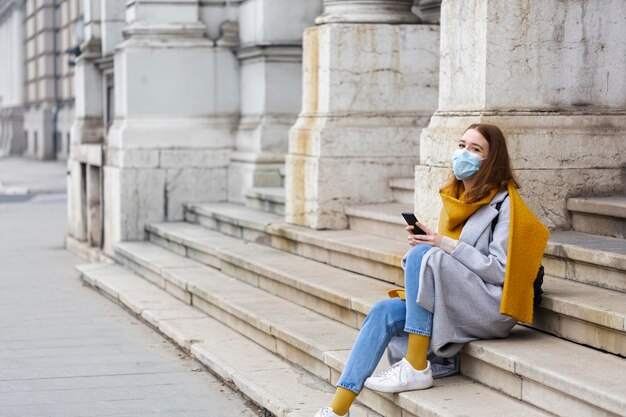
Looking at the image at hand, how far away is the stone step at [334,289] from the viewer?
545cm

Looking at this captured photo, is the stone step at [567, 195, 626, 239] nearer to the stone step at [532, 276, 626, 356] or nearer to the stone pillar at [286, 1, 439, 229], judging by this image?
the stone step at [532, 276, 626, 356]

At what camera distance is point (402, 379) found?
→ 5.48 metres

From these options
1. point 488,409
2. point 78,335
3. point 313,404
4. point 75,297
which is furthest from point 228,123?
point 488,409

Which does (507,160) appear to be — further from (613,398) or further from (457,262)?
(613,398)

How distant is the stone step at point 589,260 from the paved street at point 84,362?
176 centimetres

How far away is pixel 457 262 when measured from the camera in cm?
548

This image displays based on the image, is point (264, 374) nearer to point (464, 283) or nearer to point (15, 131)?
point (464, 283)

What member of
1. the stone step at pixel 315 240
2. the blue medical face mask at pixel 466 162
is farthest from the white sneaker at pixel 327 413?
the stone step at pixel 315 240

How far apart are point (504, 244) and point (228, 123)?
7.60 m

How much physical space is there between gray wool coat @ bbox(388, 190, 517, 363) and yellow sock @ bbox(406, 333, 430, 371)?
0.05 metres

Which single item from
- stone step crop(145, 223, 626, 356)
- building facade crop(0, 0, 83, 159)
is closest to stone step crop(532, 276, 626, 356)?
stone step crop(145, 223, 626, 356)

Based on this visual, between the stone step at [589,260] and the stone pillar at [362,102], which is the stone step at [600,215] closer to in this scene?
the stone step at [589,260]

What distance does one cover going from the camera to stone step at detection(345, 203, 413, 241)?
850 cm

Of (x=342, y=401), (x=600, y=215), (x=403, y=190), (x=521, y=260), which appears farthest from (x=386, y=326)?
(x=403, y=190)
